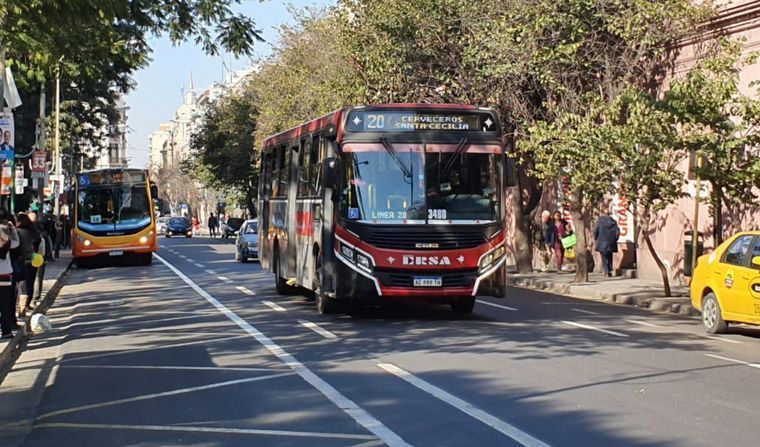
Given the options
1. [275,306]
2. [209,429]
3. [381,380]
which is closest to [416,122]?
[275,306]

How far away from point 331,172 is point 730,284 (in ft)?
20.8

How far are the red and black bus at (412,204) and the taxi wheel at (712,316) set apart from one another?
3251 mm

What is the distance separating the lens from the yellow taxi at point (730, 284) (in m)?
16.2

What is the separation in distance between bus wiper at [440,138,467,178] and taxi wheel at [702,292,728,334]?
4568 mm

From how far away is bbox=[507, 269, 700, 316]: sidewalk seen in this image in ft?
75.7

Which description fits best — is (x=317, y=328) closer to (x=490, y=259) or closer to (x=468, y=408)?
(x=490, y=259)

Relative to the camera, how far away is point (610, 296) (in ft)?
83.6

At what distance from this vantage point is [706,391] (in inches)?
433

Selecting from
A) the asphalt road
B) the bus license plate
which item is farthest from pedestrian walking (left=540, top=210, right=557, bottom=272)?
the bus license plate

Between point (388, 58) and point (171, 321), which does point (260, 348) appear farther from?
point (388, 58)

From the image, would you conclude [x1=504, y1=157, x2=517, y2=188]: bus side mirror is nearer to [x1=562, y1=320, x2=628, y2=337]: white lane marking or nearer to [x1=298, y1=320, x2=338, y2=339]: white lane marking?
[x1=562, y1=320, x2=628, y2=337]: white lane marking

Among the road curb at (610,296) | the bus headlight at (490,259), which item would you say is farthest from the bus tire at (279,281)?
the road curb at (610,296)

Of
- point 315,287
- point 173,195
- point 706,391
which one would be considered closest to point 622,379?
point 706,391

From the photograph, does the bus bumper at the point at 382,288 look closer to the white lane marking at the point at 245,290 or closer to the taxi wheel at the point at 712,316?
the taxi wheel at the point at 712,316
